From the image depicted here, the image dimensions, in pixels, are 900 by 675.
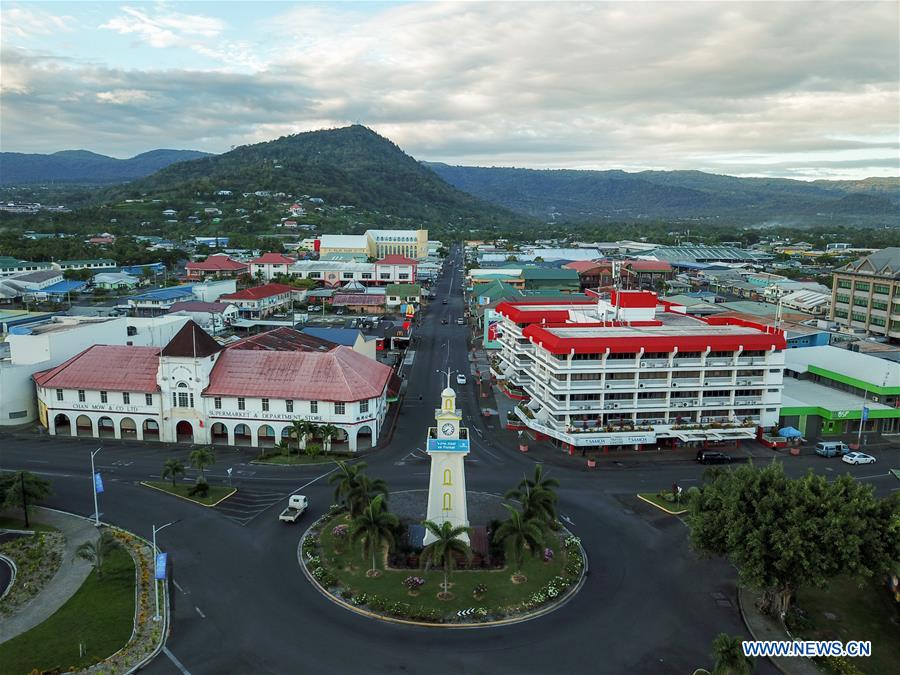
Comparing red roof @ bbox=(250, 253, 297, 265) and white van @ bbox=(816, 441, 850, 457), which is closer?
white van @ bbox=(816, 441, 850, 457)

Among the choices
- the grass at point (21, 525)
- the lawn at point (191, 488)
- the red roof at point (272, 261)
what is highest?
the red roof at point (272, 261)

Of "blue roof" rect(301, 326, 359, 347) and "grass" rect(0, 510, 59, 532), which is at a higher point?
"blue roof" rect(301, 326, 359, 347)

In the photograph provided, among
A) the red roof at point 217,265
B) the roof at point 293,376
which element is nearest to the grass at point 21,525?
the roof at point 293,376

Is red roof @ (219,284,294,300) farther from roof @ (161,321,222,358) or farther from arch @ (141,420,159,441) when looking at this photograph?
roof @ (161,321,222,358)

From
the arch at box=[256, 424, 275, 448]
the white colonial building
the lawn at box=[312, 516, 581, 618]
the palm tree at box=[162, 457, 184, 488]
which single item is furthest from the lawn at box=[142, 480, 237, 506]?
the lawn at box=[312, 516, 581, 618]

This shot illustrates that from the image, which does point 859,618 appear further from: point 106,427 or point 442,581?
point 106,427

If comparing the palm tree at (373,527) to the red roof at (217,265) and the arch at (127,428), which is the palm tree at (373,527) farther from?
the red roof at (217,265)

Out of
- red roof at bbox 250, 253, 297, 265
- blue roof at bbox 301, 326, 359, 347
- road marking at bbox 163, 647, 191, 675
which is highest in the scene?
red roof at bbox 250, 253, 297, 265
